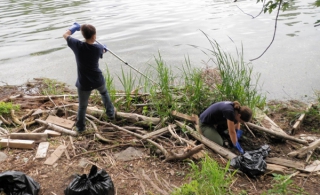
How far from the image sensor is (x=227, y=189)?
10.3ft

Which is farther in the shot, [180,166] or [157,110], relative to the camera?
[157,110]

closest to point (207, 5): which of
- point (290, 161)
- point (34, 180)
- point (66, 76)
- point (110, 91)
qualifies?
point (66, 76)

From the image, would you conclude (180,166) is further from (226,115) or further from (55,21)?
(55,21)

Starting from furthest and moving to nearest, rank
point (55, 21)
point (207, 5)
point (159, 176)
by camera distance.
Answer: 1. point (207, 5)
2. point (55, 21)
3. point (159, 176)

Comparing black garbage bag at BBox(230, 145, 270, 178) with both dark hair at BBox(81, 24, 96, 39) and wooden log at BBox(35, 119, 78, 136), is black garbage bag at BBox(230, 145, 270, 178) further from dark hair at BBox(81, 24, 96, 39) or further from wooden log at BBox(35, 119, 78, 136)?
dark hair at BBox(81, 24, 96, 39)

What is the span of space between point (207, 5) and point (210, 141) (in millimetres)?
14144

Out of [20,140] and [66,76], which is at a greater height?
[20,140]

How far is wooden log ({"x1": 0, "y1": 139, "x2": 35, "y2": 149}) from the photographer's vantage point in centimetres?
394

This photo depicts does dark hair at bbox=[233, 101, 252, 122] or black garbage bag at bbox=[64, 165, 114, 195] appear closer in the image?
black garbage bag at bbox=[64, 165, 114, 195]

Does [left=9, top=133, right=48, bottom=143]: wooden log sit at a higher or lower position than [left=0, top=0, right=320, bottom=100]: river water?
higher

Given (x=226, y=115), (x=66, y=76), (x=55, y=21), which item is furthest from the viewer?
(x=55, y=21)

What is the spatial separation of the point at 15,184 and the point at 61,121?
179 cm

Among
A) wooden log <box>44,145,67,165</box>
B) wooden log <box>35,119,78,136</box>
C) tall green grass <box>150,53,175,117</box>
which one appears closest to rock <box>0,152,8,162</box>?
wooden log <box>44,145,67,165</box>

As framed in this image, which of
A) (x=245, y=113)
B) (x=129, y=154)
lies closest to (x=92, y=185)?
(x=129, y=154)
